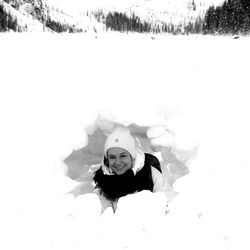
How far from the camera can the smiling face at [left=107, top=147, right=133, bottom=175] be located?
341 cm

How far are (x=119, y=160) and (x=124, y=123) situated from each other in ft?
1.26

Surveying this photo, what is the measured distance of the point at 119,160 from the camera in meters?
3.46

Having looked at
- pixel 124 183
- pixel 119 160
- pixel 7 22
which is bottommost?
pixel 124 183

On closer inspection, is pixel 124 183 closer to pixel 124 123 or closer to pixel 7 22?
pixel 124 123

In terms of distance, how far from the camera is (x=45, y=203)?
2.57m

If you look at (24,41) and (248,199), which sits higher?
(24,41)


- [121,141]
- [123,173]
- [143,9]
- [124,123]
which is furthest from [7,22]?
[143,9]

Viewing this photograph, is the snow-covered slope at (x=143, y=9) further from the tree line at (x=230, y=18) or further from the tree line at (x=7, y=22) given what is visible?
the tree line at (x=7, y=22)

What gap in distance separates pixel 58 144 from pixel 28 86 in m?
1.10

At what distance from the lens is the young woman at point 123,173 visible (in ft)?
10.7

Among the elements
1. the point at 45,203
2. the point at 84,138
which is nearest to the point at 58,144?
the point at 84,138

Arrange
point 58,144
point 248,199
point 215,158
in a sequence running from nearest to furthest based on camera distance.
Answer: point 248,199
point 215,158
point 58,144

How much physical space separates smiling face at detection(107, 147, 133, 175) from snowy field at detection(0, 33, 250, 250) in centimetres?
31

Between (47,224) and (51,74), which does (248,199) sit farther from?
(51,74)
